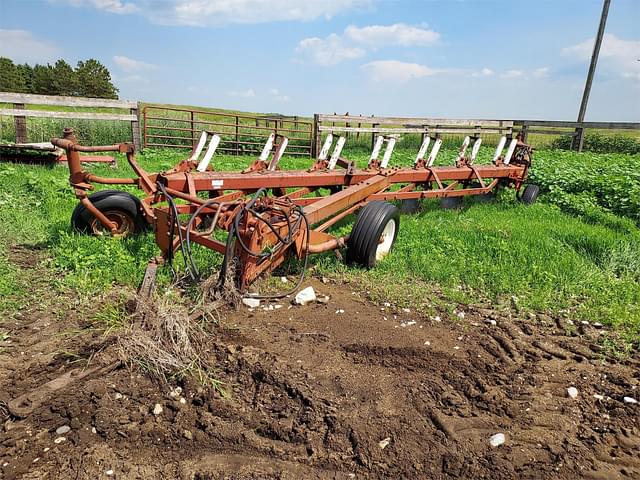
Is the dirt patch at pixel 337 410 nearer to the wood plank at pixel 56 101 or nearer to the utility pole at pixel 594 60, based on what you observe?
the wood plank at pixel 56 101

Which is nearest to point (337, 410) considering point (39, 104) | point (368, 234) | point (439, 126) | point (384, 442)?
point (384, 442)

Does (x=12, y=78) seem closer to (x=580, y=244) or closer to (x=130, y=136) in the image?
(x=130, y=136)

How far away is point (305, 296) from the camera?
4.34 m

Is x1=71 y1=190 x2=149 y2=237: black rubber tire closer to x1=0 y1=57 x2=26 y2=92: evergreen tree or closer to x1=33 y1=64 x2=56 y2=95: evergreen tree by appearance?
x1=0 y1=57 x2=26 y2=92: evergreen tree

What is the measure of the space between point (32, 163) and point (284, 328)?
29.5ft

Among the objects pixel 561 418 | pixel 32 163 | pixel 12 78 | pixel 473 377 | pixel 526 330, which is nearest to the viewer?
pixel 561 418

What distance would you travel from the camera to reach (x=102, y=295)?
4.21 m

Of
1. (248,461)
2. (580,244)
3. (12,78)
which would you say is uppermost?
(12,78)

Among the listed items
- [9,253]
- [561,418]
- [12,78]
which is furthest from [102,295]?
[12,78]

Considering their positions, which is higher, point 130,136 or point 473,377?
point 130,136

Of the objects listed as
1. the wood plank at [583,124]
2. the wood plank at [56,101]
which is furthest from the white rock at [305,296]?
the wood plank at [583,124]

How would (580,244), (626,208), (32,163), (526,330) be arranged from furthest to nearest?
(32,163), (626,208), (580,244), (526,330)

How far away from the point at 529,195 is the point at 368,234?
16.9 feet

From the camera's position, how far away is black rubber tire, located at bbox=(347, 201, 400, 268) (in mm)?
4918
